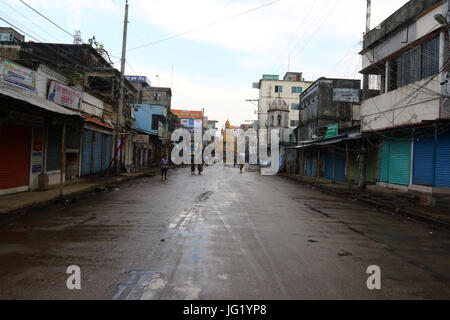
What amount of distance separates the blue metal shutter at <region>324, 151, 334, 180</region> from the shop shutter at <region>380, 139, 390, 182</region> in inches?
370

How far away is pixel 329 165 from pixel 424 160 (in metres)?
14.3

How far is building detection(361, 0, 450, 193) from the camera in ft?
42.9

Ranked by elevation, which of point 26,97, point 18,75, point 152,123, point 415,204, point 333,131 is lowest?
point 415,204

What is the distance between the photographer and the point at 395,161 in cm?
1688

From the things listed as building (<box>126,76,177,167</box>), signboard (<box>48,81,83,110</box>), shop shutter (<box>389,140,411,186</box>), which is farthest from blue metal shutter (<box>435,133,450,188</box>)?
building (<box>126,76,177,167</box>)

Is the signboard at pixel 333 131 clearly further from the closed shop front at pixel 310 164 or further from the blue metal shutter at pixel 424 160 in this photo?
the blue metal shutter at pixel 424 160

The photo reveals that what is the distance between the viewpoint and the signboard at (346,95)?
105ft

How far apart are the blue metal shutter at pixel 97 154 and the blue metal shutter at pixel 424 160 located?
1906 cm

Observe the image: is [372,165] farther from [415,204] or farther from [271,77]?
[271,77]

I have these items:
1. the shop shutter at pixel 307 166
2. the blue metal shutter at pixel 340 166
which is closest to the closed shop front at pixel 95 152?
the blue metal shutter at pixel 340 166

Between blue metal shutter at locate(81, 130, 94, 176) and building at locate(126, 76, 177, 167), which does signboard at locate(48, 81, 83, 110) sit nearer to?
blue metal shutter at locate(81, 130, 94, 176)

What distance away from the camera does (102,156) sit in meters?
23.0

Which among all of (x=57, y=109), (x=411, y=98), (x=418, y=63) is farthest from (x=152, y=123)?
(x=418, y=63)
